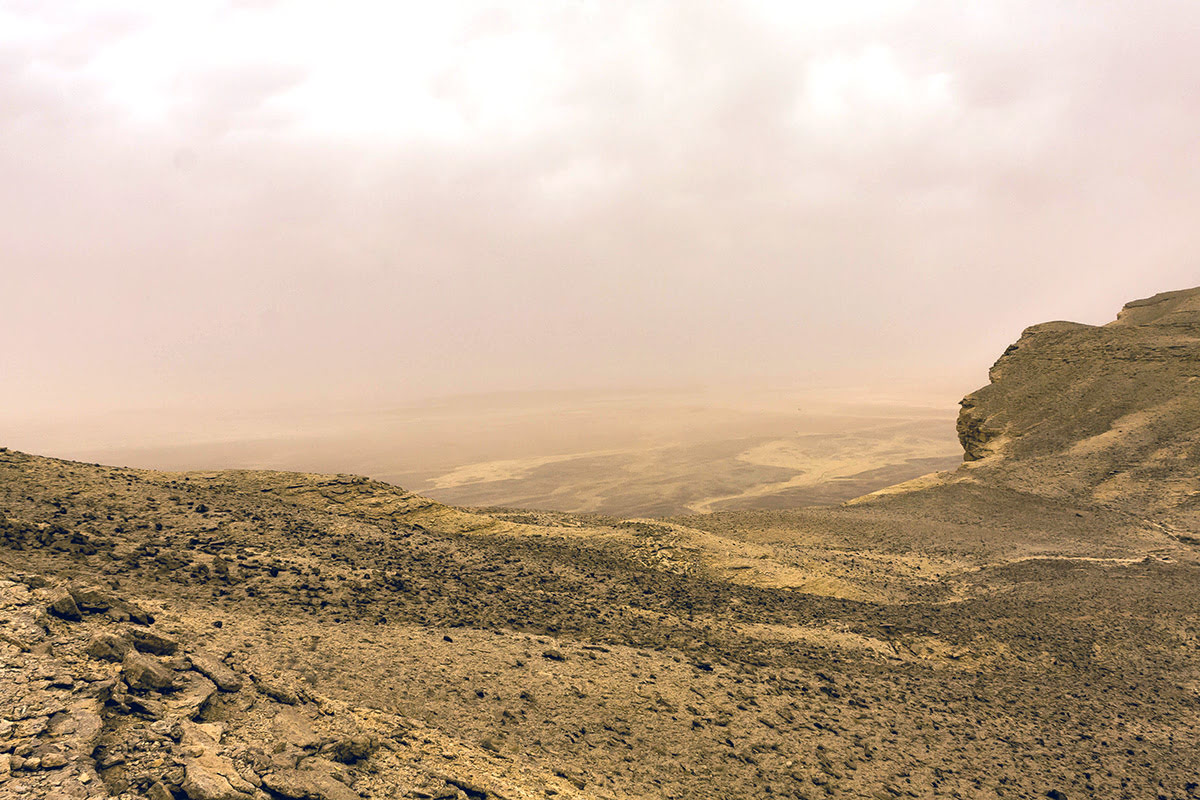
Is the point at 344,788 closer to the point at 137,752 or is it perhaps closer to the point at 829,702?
the point at 137,752

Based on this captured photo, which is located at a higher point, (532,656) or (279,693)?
(279,693)

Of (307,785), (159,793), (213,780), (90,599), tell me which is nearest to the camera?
(159,793)

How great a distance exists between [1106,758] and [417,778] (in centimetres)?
646

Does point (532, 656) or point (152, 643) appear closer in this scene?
point (152, 643)

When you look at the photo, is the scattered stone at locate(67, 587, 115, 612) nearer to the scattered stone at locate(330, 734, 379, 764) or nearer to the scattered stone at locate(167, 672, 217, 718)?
the scattered stone at locate(167, 672, 217, 718)

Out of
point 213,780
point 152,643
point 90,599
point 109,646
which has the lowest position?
point 213,780

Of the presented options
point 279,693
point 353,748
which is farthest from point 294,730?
point 279,693

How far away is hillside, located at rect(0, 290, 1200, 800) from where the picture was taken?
3.58 metres

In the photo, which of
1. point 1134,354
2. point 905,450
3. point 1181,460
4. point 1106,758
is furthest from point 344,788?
point 905,450

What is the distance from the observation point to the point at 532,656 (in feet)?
19.9

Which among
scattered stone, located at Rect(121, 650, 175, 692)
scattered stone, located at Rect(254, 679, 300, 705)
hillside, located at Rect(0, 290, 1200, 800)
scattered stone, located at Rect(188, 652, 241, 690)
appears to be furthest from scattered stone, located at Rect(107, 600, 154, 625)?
scattered stone, located at Rect(254, 679, 300, 705)

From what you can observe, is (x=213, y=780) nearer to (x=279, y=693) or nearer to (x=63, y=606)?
(x=279, y=693)

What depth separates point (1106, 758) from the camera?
5.99 meters

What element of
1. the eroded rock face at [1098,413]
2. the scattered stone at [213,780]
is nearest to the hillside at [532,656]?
the scattered stone at [213,780]
